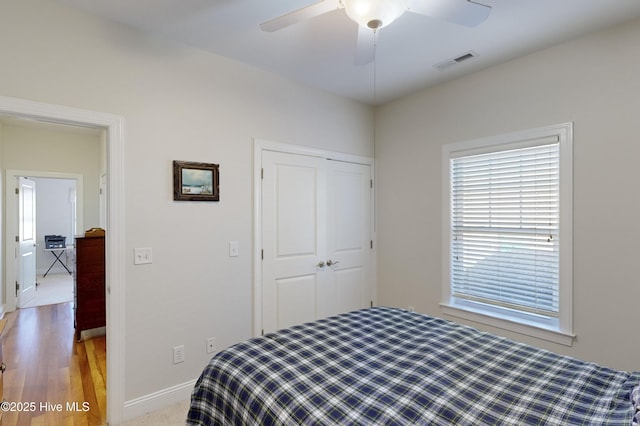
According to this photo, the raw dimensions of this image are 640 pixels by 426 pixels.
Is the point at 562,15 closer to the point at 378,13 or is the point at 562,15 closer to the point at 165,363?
the point at 378,13

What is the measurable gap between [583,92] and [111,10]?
317cm

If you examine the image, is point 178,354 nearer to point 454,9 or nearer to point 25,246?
point 454,9

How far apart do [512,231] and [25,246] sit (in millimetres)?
6518

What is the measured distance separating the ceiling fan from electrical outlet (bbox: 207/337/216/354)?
2.22m

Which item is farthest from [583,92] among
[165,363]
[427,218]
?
[165,363]

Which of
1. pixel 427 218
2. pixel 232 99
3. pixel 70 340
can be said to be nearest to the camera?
pixel 232 99

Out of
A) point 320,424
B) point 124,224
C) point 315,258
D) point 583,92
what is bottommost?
point 320,424

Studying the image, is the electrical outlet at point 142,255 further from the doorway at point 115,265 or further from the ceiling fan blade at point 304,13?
the ceiling fan blade at point 304,13

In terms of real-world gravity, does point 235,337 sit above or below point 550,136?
below

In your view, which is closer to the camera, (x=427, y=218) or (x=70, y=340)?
(x=427, y=218)

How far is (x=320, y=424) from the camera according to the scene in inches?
42.5

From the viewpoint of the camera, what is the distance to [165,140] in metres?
2.39

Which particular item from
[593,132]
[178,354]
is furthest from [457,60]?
[178,354]

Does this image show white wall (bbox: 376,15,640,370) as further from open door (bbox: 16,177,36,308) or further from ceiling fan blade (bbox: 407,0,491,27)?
open door (bbox: 16,177,36,308)
